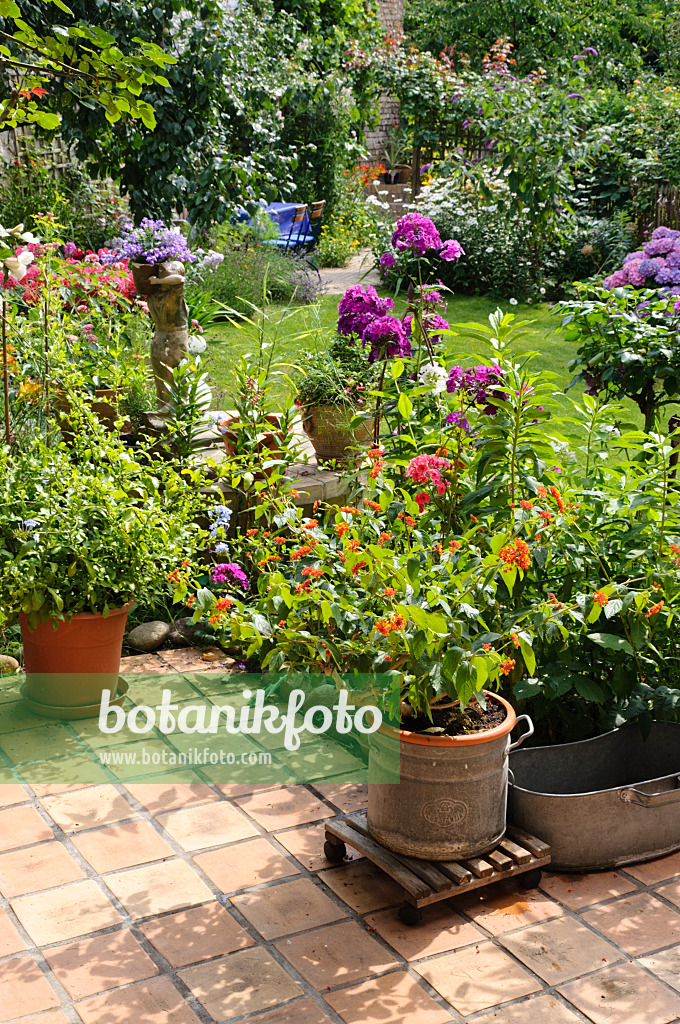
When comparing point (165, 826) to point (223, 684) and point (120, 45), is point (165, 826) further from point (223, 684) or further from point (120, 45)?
point (120, 45)

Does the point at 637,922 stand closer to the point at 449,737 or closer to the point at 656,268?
the point at 449,737

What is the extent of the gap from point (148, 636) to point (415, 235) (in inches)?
74.7

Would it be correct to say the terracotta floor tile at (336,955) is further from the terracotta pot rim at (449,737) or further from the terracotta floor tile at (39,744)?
the terracotta floor tile at (39,744)

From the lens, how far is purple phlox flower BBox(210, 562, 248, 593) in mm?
3471

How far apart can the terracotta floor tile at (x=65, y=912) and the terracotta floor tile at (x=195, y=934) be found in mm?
116

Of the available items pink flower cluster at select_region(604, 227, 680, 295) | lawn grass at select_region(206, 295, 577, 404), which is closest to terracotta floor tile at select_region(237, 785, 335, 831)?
pink flower cluster at select_region(604, 227, 680, 295)

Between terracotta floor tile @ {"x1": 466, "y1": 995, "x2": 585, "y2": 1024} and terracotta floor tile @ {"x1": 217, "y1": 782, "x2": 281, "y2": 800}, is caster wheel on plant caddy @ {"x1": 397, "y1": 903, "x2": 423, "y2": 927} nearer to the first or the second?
terracotta floor tile @ {"x1": 466, "y1": 995, "x2": 585, "y2": 1024}

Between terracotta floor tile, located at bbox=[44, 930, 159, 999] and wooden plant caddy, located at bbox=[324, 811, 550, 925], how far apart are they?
1.92 ft

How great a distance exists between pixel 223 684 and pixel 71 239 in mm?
5998

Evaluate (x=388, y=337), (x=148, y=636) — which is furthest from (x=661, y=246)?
(x=148, y=636)

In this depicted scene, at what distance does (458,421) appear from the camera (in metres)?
3.38

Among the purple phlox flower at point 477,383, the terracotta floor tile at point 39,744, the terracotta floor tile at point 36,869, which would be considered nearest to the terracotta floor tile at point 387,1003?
the terracotta floor tile at point 36,869

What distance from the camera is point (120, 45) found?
6.67 m

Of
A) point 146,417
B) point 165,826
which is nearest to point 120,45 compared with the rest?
point 146,417
